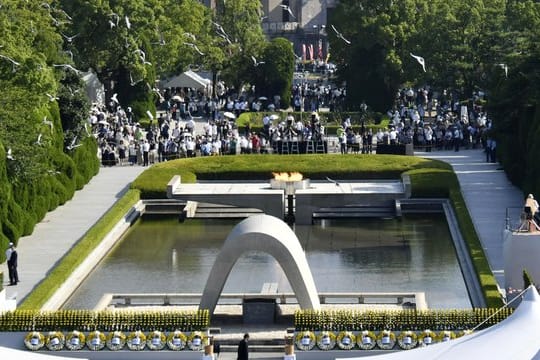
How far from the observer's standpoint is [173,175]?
73.4 meters

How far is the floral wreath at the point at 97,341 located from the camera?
150 ft

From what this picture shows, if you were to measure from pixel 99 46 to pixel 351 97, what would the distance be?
14700 mm

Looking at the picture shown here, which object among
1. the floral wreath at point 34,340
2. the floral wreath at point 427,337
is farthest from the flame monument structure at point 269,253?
the floral wreath at point 34,340

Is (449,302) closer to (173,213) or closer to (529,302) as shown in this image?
(529,302)

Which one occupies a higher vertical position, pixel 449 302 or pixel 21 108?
pixel 21 108

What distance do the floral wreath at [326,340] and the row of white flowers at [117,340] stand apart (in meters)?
2.90

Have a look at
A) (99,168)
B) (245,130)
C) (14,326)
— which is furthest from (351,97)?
(14,326)

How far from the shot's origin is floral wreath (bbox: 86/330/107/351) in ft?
150

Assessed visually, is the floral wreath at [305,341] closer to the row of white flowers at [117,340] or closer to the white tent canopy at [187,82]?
the row of white flowers at [117,340]

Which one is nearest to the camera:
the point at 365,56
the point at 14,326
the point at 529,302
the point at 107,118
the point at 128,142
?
the point at 529,302

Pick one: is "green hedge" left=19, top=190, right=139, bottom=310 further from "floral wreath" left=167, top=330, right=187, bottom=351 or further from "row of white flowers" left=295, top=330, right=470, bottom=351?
"row of white flowers" left=295, top=330, right=470, bottom=351

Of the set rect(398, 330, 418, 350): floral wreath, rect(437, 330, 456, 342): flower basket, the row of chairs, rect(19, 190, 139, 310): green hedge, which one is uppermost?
the row of chairs

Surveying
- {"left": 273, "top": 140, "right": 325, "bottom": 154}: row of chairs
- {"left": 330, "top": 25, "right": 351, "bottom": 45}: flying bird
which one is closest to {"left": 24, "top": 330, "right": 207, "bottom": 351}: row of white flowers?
{"left": 273, "top": 140, "right": 325, "bottom": 154}: row of chairs

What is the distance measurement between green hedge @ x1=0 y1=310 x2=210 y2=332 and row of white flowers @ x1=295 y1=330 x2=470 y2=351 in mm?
2709
